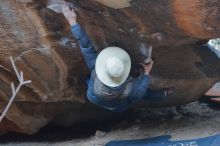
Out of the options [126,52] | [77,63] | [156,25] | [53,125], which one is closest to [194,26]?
[156,25]

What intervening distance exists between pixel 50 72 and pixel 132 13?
114 centimetres

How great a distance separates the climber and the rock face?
114 mm

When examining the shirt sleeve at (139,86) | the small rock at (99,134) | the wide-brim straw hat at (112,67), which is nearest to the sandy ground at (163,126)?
the small rock at (99,134)

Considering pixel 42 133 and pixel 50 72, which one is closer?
pixel 50 72

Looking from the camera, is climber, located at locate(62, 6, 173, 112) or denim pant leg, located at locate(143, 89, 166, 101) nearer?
climber, located at locate(62, 6, 173, 112)

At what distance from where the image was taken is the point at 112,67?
13.1ft

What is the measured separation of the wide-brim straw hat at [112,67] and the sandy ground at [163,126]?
2.94 ft

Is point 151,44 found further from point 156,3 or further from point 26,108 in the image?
point 26,108

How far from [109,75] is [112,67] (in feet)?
0.23

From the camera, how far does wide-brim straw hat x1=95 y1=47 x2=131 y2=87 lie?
3990 mm

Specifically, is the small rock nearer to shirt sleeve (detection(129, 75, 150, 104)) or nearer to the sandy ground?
the sandy ground

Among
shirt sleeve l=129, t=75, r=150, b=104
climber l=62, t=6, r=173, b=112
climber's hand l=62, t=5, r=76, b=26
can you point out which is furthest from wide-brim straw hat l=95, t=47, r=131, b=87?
climber's hand l=62, t=5, r=76, b=26

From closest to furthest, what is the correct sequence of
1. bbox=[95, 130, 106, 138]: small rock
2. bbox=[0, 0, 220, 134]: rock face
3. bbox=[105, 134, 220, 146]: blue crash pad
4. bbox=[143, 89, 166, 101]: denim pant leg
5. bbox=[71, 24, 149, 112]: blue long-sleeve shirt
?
bbox=[0, 0, 220, 134]: rock face < bbox=[71, 24, 149, 112]: blue long-sleeve shirt < bbox=[105, 134, 220, 146]: blue crash pad < bbox=[143, 89, 166, 101]: denim pant leg < bbox=[95, 130, 106, 138]: small rock

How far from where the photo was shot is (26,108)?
5.09 m
